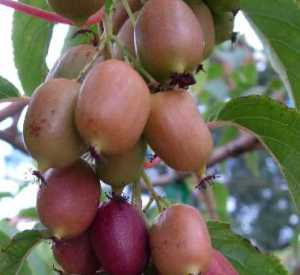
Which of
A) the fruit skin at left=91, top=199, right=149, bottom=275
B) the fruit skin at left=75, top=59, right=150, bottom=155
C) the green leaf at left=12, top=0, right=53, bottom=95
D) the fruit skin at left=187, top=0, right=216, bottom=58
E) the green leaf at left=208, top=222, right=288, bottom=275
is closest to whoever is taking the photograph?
the fruit skin at left=75, top=59, right=150, bottom=155

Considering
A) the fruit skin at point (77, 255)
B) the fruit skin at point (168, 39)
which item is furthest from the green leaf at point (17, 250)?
the fruit skin at point (168, 39)

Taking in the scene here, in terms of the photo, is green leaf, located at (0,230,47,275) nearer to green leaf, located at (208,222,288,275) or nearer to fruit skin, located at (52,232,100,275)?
fruit skin, located at (52,232,100,275)

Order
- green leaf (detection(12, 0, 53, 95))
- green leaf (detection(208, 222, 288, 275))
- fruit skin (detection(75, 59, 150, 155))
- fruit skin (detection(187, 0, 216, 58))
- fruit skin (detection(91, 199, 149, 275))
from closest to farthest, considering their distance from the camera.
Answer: fruit skin (detection(75, 59, 150, 155))
fruit skin (detection(91, 199, 149, 275))
fruit skin (detection(187, 0, 216, 58))
green leaf (detection(208, 222, 288, 275))
green leaf (detection(12, 0, 53, 95))

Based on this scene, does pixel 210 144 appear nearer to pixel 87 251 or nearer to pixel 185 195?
pixel 87 251

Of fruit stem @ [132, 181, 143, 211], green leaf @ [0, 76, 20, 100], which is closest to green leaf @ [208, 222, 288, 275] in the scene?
fruit stem @ [132, 181, 143, 211]

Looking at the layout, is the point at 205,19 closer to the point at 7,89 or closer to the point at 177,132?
the point at 177,132

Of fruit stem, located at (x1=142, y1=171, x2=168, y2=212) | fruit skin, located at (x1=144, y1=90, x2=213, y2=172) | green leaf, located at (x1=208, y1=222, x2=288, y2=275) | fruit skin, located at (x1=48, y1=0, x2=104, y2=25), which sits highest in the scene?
fruit skin, located at (x1=48, y1=0, x2=104, y2=25)

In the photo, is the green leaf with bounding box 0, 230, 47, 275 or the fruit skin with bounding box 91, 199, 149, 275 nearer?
the fruit skin with bounding box 91, 199, 149, 275
